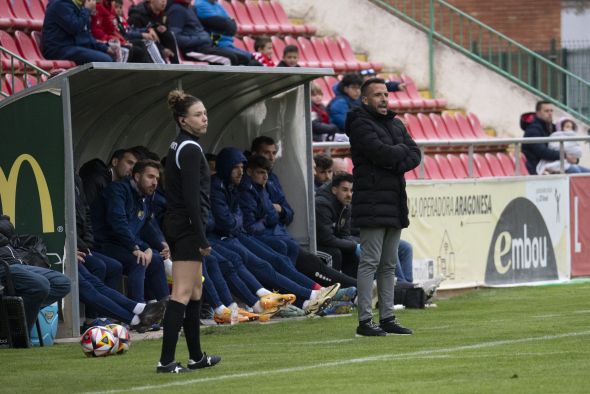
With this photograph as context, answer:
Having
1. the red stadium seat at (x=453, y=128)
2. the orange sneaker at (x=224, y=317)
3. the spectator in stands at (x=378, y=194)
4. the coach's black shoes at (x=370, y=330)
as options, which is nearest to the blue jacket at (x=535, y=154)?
the red stadium seat at (x=453, y=128)

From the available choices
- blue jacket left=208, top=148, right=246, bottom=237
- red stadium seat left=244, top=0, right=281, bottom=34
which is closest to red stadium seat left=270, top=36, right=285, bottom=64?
red stadium seat left=244, top=0, right=281, bottom=34

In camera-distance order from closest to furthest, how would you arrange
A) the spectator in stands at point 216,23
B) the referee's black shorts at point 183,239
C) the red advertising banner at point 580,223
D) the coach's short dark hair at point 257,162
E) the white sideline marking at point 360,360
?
1. the white sideline marking at point 360,360
2. the referee's black shorts at point 183,239
3. the coach's short dark hair at point 257,162
4. the red advertising banner at point 580,223
5. the spectator in stands at point 216,23

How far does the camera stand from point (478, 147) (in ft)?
63.9

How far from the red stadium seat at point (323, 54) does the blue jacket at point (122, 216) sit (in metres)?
9.00

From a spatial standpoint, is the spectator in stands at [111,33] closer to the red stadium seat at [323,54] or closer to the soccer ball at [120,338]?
the red stadium seat at [323,54]

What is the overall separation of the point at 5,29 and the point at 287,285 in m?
5.40

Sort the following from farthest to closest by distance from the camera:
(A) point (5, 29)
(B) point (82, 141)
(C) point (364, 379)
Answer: (A) point (5, 29) < (B) point (82, 141) < (C) point (364, 379)

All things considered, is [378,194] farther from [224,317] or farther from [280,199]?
[280,199]

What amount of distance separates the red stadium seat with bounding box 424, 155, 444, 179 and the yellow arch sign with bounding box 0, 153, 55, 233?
24.1 feet

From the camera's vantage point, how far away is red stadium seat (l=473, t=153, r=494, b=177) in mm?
19125

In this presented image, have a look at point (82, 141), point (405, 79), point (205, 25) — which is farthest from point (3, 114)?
point (405, 79)

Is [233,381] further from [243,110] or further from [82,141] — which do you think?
[243,110]

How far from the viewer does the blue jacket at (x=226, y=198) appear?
1309 cm

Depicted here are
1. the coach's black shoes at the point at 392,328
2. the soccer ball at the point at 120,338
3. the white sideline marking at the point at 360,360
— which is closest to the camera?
the white sideline marking at the point at 360,360
